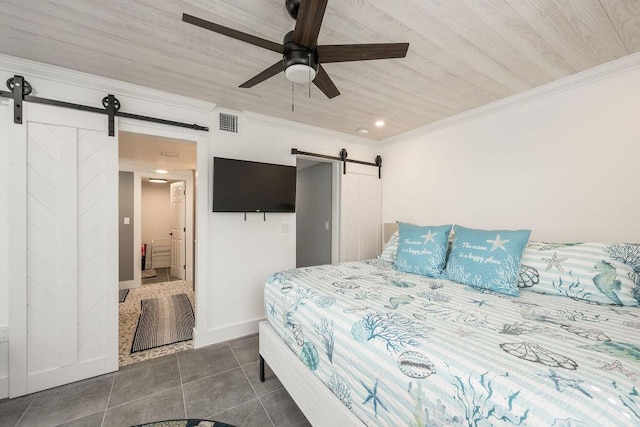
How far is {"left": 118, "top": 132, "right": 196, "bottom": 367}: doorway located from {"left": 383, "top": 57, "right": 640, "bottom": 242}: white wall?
9.83ft

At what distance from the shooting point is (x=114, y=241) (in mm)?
2238

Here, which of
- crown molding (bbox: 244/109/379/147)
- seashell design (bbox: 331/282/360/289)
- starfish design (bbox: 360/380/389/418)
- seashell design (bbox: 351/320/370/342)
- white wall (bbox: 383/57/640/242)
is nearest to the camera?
starfish design (bbox: 360/380/389/418)

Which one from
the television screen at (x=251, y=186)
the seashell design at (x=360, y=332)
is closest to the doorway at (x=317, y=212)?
the television screen at (x=251, y=186)

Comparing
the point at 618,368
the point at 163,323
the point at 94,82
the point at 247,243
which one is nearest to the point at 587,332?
the point at 618,368

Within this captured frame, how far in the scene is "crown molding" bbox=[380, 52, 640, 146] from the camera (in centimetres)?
189

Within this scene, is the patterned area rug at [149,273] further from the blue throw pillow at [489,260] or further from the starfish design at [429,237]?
the blue throw pillow at [489,260]

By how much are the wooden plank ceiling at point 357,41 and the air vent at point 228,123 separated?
29 centimetres

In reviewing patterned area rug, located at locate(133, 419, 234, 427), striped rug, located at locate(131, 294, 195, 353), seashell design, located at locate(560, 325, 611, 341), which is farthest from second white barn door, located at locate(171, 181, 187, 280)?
seashell design, located at locate(560, 325, 611, 341)

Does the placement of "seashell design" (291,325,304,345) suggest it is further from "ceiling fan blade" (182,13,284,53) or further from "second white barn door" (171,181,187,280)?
"second white barn door" (171,181,187,280)

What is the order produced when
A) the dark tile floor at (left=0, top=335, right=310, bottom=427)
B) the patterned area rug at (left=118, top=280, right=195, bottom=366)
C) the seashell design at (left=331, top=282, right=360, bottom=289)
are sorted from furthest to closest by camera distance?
1. the patterned area rug at (left=118, top=280, right=195, bottom=366)
2. the seashell design at (left=331, top=282, right=360, bottom=289)
3. the dark tile floor at (left=0, top=335, right=310, bottom=427)

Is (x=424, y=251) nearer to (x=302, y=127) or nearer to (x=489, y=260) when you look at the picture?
(x=489, y=260)

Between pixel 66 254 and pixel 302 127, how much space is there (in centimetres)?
262

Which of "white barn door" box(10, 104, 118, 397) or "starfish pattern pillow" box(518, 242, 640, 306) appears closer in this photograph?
"starfish pattern pillow" box(518, 242, 640, 306)

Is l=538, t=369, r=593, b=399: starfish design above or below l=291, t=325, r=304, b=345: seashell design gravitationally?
above
